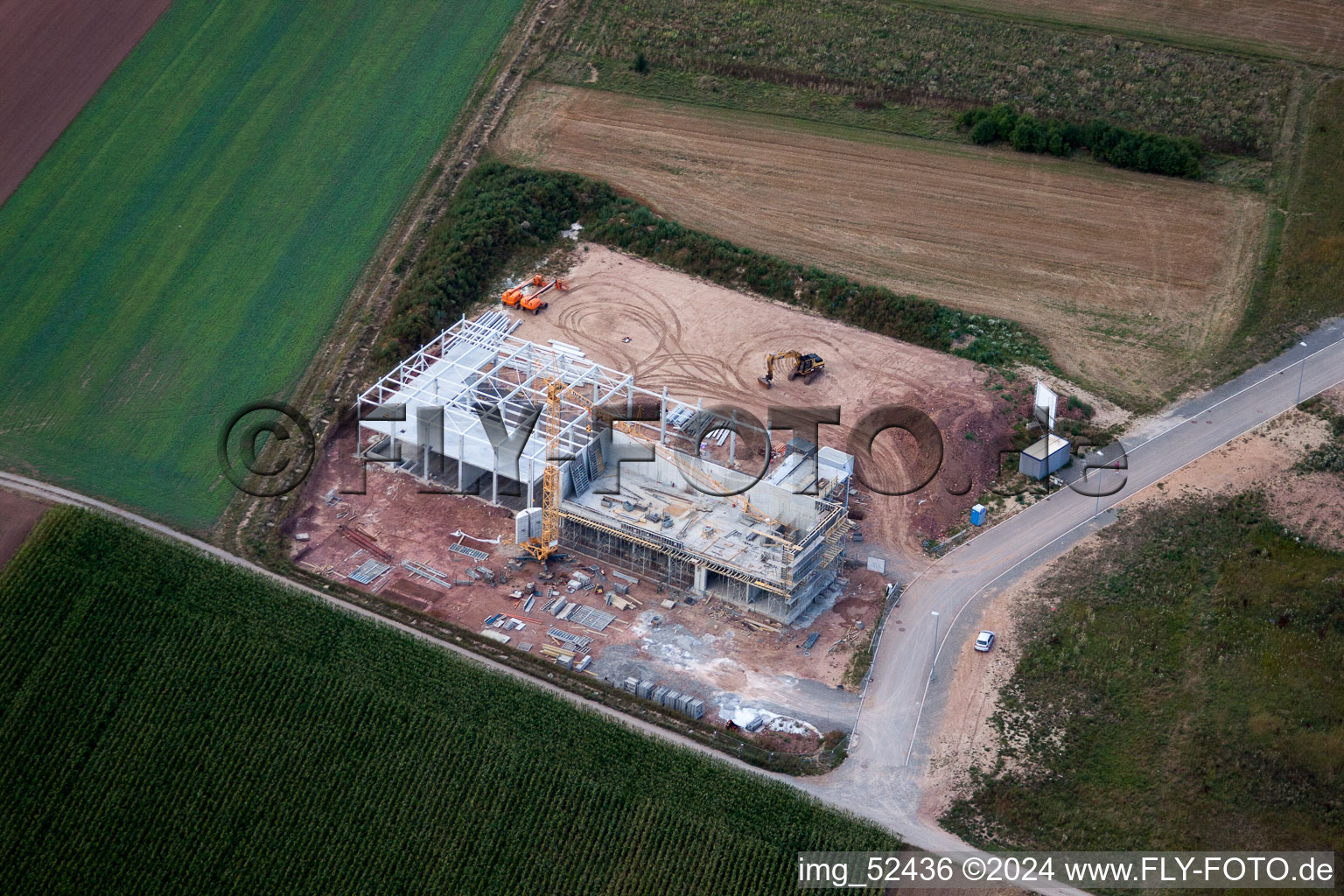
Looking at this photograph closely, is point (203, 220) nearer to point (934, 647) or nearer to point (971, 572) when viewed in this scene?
point (971, 572)

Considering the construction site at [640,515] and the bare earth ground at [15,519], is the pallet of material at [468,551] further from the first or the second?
the bare earth ground at [15,519]

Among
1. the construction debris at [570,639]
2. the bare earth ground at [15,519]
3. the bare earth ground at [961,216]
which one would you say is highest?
the bare earth ground at [961,216]

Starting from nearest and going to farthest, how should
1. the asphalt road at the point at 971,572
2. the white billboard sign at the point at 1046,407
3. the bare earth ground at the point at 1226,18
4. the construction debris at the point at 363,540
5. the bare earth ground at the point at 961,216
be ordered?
the asphalt road at the point at 971,572, the construction debris at the point at 363,540, the white billboard sign at the point at 1046,407, the bare earth ground at the point at 961,216, the bare earth ground at the point at 1226,18

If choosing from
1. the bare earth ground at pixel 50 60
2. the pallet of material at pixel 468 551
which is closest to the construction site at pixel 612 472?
the pallet of material at pixel 468 551

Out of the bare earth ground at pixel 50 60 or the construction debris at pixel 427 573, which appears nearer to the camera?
the construction debris at pixel 427 573

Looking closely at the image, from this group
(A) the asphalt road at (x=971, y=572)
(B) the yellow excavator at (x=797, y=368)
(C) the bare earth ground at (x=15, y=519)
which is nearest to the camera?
(A) the asphalt road at (x=971, y=572)

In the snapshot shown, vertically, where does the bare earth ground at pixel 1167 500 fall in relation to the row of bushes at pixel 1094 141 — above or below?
below

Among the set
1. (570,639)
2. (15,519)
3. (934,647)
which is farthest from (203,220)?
(934,647)

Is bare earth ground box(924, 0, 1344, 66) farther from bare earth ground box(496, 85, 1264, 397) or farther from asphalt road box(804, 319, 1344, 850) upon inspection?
asphalt road box(804, 319, 1344, 850)

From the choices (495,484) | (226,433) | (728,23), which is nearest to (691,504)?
(495,484)
